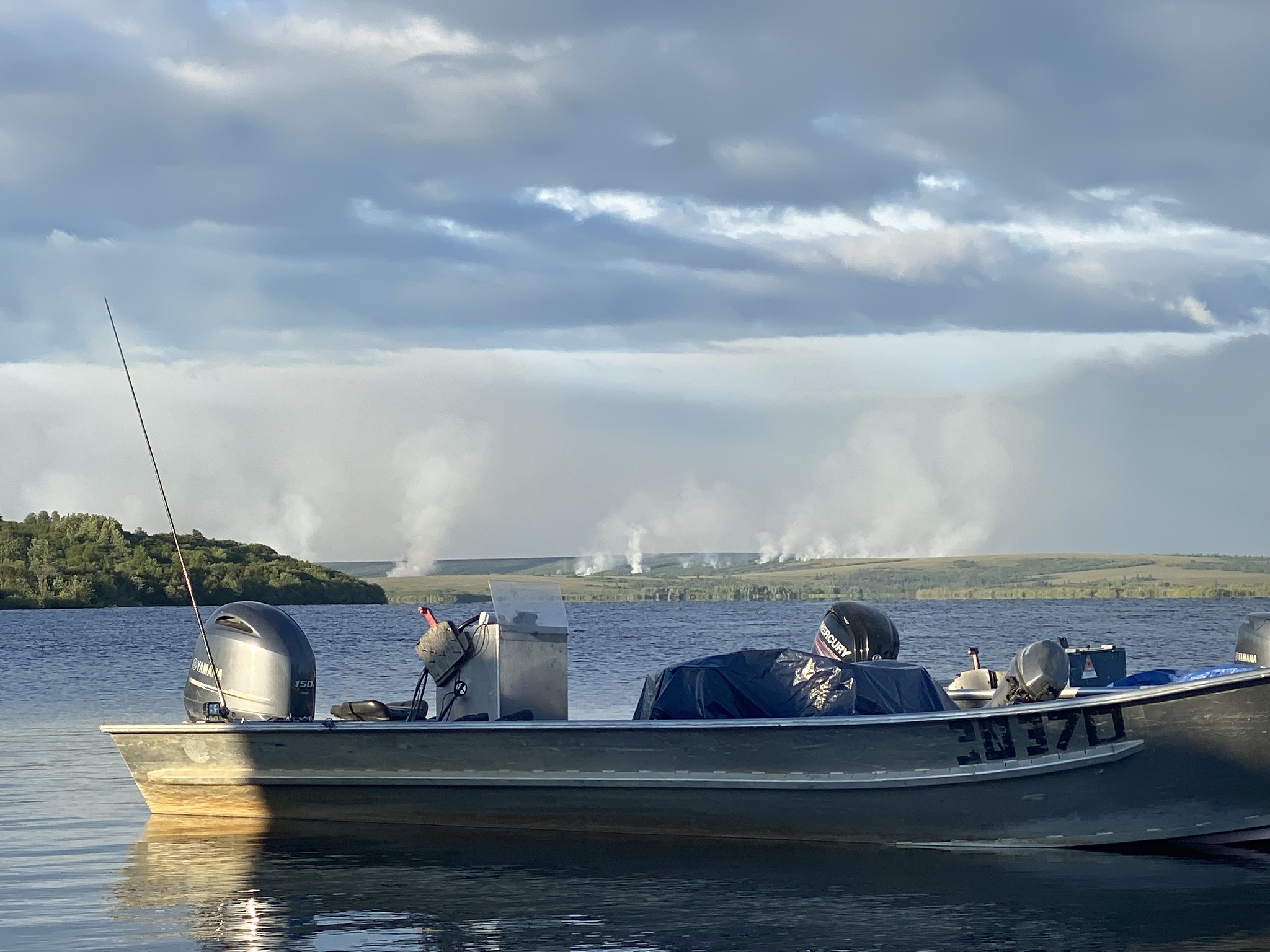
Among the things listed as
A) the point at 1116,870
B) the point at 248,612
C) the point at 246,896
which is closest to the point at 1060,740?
the point at 1116,870

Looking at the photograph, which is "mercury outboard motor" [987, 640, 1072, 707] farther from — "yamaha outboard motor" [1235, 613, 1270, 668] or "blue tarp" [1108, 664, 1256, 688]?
"yamaha outboard motor" [1235, 613, 1270, 668]

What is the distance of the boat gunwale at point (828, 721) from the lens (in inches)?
472

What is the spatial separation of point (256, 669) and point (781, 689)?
4906 mm

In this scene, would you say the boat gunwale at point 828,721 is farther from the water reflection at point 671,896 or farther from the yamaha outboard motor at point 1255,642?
the yamaha outboard motor at point 1255,642

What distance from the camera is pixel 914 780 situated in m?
12.6

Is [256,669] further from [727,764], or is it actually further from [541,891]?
[727,764]

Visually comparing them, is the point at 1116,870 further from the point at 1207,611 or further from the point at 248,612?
the point at 1207,611

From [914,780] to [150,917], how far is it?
5.73 metres

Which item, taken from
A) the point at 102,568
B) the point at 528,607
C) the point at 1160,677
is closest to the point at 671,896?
the point at 528,607

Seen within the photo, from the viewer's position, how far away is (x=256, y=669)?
14.8 metres

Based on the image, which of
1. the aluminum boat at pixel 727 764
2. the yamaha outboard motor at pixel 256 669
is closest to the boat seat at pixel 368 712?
the aluminum boat at pixel 727 764

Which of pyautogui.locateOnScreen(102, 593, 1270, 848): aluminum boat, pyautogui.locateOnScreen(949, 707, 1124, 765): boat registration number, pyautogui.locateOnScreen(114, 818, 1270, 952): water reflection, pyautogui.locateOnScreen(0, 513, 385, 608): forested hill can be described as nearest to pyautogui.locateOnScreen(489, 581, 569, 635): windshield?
pyautogui.locateOnScreen(102, 593, 1270, 848): aluminum boat

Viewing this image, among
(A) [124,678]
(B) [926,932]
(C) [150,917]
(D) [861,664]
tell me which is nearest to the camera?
(B) [926,932]

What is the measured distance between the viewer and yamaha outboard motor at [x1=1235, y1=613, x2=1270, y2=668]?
16812 mm
